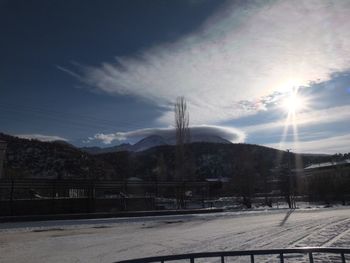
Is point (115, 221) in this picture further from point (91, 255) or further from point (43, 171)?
point (43, 171)

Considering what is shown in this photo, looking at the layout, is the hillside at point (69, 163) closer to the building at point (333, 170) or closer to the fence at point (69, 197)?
the building at point (333, 170)

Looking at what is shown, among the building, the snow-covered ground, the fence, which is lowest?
the snow-covered ground

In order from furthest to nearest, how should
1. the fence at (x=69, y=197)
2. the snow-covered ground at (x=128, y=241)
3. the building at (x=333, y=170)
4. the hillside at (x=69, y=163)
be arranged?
1. the building at (x=333, y=170)
2. the hillside at (x=69, y=163)
3. the fence at (x=69, y=197)
4. the snow-covered ground at (x=128, y=241)

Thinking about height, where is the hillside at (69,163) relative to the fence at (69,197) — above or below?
above

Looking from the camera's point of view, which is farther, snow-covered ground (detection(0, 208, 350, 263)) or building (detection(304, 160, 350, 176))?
building (detection(304, 160, 350, 176))

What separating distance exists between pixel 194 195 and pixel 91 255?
45842 mm

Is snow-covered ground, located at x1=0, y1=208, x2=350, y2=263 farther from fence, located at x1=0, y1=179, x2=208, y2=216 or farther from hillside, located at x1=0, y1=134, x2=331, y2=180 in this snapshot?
hillside, located at x1=0, y1=134, x2=331, y2=180

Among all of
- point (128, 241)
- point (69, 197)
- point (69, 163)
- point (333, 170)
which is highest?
point (69, 163)

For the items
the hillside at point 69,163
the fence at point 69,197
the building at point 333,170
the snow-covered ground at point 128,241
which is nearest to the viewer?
the snow-covered ground at point 128,241

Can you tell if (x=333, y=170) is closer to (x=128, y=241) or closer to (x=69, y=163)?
(x=69, y=163)

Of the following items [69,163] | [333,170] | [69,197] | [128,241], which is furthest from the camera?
[333,170]

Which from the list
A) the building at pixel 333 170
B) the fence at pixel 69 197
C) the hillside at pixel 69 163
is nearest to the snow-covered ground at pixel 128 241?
the fence at pixel 69 197

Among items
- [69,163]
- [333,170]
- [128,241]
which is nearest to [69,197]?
[128,241]

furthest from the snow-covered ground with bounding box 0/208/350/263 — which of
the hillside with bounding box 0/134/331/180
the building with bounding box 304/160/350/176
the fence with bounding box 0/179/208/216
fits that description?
the building with bounding box 304/160/350/176
